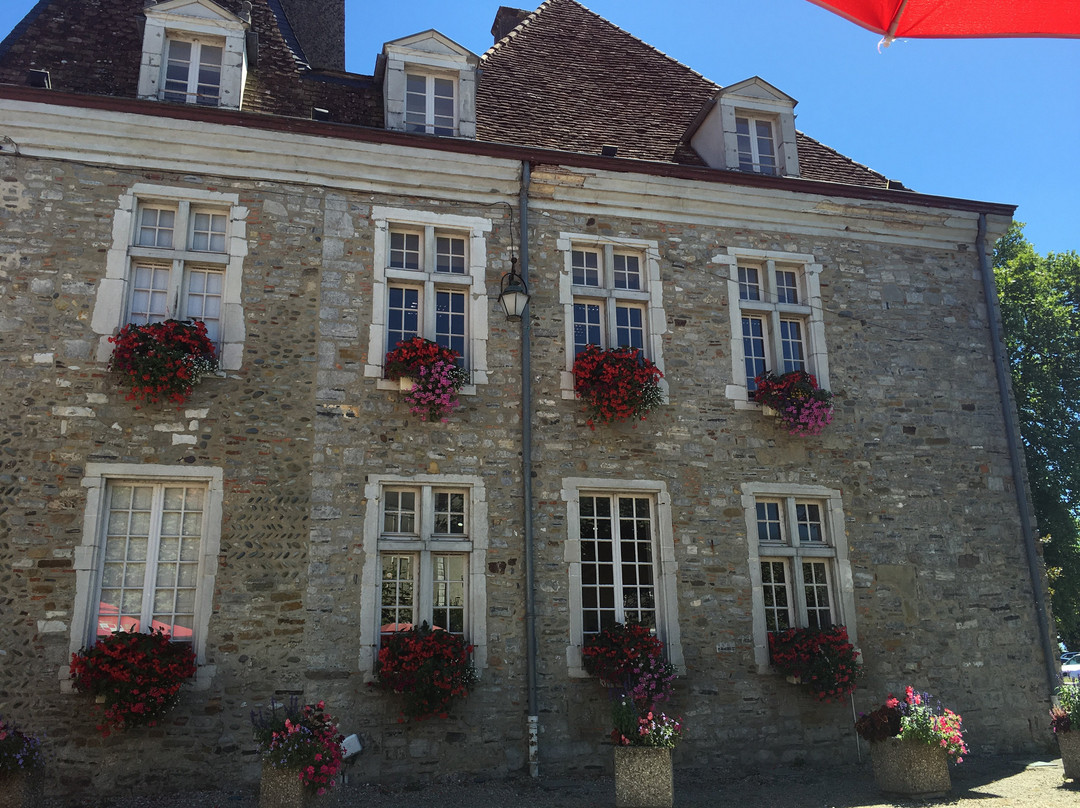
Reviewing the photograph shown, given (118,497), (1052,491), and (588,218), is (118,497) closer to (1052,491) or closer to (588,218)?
(588,218)

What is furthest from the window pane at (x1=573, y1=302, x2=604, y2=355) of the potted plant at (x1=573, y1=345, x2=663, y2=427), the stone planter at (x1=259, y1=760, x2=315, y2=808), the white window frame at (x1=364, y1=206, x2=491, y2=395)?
the stone planter at (x1=259, y1=760, x2=315, y2=808)

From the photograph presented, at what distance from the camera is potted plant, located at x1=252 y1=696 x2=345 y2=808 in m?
6.31

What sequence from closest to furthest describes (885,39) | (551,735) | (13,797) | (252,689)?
(885,39) → (13,797) → (252,689) → (551,735)

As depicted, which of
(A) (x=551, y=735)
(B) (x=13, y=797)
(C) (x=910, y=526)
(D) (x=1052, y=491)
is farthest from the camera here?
(D) (x=1052, y=491)

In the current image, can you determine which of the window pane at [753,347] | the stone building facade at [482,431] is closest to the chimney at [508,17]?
the stone building facade at [482,431]

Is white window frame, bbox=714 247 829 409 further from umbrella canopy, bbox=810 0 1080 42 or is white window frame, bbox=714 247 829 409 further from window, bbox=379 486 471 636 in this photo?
umbrella canopy, bbox=810 0 1080 42

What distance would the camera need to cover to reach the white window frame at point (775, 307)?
9933 millimetres

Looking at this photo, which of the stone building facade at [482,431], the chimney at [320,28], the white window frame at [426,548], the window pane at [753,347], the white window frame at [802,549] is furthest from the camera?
the chimney at [320,28]

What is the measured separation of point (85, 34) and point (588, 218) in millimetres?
5681

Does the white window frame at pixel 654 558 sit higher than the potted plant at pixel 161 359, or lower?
lower

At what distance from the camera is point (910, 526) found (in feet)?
31.9

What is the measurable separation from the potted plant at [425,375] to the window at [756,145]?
177 inches

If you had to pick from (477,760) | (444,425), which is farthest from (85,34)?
(477,760)

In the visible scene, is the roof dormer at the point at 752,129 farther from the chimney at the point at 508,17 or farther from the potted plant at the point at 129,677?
the potted plant at the point at 129,677
